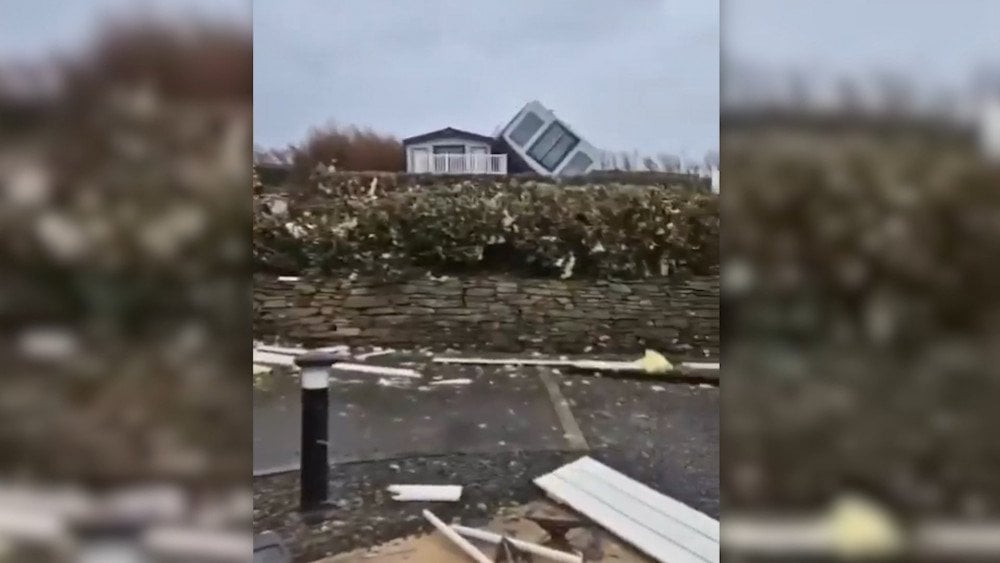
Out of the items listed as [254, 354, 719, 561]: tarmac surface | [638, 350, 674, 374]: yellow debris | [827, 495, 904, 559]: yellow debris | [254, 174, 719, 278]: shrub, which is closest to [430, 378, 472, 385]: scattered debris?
[254, 354, 719, 561]: tarmac surface

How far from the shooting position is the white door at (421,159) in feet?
4.68

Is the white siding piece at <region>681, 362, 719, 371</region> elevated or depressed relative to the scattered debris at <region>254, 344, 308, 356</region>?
depressed

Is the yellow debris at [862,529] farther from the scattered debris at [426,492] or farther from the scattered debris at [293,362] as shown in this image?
the scattered debris at [293,362]

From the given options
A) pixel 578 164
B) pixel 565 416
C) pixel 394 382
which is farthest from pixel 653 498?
pixel 578 164

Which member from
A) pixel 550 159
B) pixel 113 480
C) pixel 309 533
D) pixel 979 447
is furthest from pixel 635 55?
pixel 113 480

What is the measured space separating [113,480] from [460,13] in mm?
1053

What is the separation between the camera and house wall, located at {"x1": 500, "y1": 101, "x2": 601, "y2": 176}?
4.66ft

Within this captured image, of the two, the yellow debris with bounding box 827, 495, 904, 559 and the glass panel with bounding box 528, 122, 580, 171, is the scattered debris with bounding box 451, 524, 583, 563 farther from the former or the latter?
the glass panel with bounding box 528, 122, 580, 171

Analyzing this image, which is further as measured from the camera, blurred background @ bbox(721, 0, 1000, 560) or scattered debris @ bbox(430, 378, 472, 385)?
scattered debris @ bbox(430, 378, 472, 385)

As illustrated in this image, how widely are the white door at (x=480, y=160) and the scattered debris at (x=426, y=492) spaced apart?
0.61 m

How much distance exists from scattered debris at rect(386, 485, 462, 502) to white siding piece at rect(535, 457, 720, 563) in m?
0.16

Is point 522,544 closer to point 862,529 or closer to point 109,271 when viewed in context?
point 862,529

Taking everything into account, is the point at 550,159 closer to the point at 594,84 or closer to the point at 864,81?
the point at 594,84

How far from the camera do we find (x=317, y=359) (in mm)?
1454
